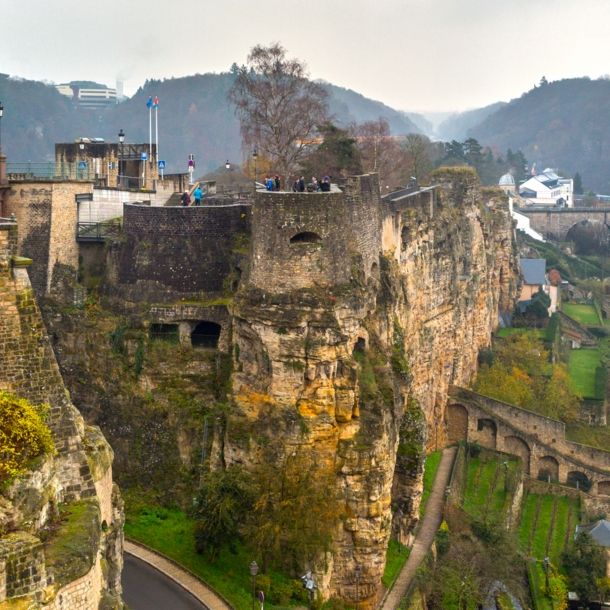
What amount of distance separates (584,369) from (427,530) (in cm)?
3622

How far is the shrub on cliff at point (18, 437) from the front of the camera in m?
16.2

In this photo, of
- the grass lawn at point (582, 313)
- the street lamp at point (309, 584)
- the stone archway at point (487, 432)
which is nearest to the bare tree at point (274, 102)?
the stone archway at point (487, 432)

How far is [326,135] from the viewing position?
5441 centimetres

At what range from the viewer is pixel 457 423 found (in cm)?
5631

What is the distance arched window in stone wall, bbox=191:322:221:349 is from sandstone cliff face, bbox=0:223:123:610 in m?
17.3

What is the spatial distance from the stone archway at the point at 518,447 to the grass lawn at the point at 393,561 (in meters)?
17.2

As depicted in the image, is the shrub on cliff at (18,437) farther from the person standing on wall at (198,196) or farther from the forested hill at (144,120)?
the forested hill at (144,120)

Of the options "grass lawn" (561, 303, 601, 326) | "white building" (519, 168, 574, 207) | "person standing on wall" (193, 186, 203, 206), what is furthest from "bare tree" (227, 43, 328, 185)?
"white building" (519, 168, 574, 207)

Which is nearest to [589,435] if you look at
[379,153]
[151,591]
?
[379,153]

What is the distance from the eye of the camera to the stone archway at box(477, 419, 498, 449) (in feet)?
183

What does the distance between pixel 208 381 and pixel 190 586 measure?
829cm

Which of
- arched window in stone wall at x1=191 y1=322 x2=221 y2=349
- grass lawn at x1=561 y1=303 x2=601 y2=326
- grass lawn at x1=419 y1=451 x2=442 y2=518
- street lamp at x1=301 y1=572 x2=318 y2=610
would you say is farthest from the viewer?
grass lawn at x1=561 y1=303 x2=601 y2=326

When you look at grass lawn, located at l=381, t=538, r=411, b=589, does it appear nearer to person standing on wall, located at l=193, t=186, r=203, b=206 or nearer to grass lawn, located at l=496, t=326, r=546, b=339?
person standing on wall, located at l=193, t=186, r=203, b=206

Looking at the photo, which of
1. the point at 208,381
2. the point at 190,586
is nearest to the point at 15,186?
the point at 208,381
